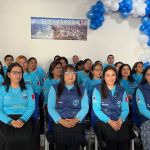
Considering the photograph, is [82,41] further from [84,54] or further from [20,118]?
[20,118]

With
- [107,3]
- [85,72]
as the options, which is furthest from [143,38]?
[85,72]

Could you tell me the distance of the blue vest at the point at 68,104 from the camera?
3256 mm

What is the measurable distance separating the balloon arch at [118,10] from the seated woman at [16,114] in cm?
359

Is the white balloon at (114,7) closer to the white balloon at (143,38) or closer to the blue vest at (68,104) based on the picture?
the white balloon at (143,38)

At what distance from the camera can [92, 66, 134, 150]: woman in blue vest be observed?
3.12 meters

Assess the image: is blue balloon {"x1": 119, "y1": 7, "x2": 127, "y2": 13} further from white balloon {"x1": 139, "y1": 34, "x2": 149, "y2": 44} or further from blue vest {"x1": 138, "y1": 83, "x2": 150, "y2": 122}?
blue vest {"x1": 138, "y1": 83, "x2": 150, "y2": 122}

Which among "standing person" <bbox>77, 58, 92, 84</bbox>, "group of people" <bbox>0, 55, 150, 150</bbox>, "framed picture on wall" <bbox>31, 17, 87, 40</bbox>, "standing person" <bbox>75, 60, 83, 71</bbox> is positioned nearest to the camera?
"group of people" <bbox>0, 55, 150, 150</bbox>

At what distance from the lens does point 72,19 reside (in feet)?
21.5

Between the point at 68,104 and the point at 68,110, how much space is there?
2.6 inches

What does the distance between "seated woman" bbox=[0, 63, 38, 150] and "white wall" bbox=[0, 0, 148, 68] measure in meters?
3.20

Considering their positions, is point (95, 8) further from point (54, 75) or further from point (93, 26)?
point (54, 75)

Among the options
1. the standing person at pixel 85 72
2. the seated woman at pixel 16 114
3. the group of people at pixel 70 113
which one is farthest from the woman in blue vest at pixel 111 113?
the standing person at pixel 85 72

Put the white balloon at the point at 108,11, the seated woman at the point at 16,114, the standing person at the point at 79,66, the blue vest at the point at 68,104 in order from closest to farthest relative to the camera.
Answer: the seated woman at the point at 16,114
the blue vest at the point at 68,104
the standing person at the point at 79,66
the white balloon at the point at 108,11

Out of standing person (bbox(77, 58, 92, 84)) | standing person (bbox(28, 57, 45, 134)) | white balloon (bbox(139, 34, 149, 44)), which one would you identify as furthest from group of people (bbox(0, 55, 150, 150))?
white balloon (bbox(139, 34, 149, 44))
